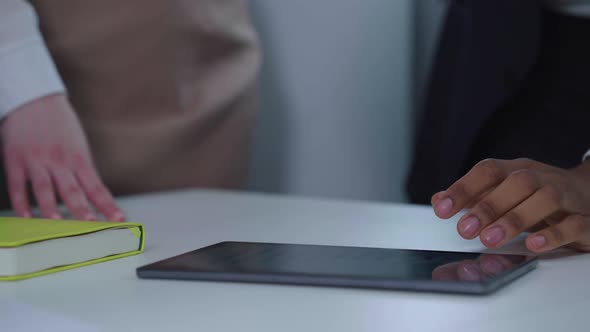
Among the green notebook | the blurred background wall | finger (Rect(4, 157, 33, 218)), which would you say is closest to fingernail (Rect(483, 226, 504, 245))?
the green notebook

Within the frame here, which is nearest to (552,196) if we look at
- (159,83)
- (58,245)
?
(58,245)

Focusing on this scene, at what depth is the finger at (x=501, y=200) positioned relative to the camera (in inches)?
23.5

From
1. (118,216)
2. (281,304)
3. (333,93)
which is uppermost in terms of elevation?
(281,304)

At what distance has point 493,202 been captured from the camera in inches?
24.0

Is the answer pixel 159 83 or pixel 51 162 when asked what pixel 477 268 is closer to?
pixel 51 162

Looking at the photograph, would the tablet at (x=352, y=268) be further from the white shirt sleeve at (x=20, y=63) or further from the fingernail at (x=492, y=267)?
the white shirt sleeve at (x=20, y=63)

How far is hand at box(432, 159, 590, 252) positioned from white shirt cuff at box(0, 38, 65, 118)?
0.66 metres

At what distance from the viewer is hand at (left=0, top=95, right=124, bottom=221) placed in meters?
0.95

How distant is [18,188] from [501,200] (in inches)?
25.8

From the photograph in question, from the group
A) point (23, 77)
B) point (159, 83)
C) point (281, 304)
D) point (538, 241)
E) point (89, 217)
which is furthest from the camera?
point (159, 83)

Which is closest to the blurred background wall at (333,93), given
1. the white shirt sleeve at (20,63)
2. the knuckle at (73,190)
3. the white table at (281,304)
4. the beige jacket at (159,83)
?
the beige jacket at (159,83)

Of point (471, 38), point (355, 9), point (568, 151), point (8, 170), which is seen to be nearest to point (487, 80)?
point (471, 38)

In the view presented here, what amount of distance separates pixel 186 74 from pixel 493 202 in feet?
2.98

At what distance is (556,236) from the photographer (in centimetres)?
58
